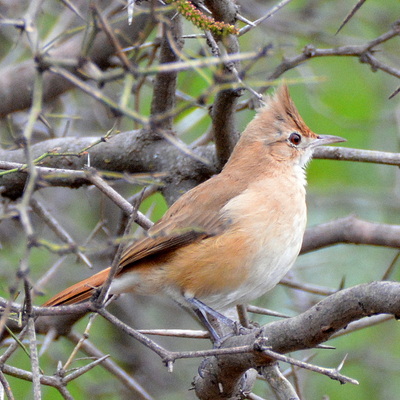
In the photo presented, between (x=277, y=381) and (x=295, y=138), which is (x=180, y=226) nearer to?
(x=295, y=138)

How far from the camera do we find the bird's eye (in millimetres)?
4930

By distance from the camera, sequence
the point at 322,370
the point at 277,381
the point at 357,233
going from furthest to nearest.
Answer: the point at 357,233
the point at 277,381
the point at 322,370

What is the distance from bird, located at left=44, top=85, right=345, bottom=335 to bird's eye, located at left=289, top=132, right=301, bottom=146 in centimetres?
24

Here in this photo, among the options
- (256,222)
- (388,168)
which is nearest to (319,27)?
(388,168)

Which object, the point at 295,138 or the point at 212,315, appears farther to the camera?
the point at 295,138

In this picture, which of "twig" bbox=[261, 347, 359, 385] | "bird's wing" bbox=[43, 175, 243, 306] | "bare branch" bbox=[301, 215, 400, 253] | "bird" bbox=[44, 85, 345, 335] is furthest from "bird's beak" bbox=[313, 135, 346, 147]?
"twig" bbox=[261, 347, 359, 385]

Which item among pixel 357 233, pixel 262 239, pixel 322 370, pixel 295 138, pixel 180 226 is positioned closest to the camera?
pixel 322 370

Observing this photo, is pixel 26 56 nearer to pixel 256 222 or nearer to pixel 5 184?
pixel 5 184

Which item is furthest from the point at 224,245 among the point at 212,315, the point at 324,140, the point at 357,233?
the point at 324,140

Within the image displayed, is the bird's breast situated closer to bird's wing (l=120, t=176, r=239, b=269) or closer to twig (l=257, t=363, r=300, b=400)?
bird's wing (l=120, t=176, r=239, b=269)

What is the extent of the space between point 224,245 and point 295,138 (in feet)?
3.89

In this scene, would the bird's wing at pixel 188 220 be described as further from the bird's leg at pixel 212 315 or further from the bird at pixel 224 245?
the bird's leg at pixel 212 315

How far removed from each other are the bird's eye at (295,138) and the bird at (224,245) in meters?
0.24

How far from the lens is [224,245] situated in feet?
13.8
